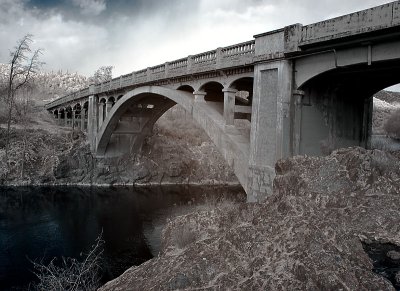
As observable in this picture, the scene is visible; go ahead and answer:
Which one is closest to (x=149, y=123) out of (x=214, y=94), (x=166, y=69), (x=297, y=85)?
(x=166, y=69)

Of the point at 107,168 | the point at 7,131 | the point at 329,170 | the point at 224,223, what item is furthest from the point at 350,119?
the point at 7,131

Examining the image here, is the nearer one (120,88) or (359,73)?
(359,73)

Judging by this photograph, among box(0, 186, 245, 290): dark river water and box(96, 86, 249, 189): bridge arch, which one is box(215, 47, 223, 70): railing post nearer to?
box(96, 86, 249, 189): bridge arch

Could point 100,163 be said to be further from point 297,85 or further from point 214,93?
point 297,85

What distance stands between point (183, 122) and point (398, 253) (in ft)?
124

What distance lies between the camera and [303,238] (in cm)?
671

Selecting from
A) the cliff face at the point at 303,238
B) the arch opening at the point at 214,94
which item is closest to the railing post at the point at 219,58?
the arch opening at the point at 214,94

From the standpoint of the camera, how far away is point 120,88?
2539cm

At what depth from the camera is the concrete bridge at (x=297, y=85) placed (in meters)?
8.71

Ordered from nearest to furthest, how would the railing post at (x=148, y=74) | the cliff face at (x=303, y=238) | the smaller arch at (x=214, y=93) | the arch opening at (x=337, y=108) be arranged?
1. the cliff face at (x=303, y=238)
2. the arch opening at (x=337, y=108)
3. the smaller arch at (x=214, y=93)
4. the railing post at (x=148, y=74)

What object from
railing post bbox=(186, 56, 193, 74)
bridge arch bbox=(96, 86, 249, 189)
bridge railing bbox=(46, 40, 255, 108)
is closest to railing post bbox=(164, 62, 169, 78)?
bridge railing bbox=(46, 40, 255, 108)

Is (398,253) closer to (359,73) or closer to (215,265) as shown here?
(215,265)

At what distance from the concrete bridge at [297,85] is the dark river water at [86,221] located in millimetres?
6845

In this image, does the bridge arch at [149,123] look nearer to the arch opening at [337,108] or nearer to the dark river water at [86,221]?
the arch opening at [337,108]
